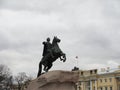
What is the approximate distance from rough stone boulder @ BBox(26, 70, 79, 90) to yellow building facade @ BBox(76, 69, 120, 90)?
2597 inches

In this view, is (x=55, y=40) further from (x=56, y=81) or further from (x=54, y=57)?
(x=56, y=81)

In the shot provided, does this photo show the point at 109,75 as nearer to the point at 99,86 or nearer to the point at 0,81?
the point at 99,86

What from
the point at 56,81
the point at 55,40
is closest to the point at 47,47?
the point at 55,40

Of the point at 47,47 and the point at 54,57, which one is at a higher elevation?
the point at 47,47

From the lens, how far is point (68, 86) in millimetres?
15633

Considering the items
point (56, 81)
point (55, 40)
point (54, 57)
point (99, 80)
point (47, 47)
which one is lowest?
point (56, 81)

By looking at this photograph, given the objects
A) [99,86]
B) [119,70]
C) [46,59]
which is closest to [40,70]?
[46,59]

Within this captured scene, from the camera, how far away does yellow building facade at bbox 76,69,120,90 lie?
265 feet

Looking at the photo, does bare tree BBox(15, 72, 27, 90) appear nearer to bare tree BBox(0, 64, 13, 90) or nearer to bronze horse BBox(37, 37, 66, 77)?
bare tree BBox(0, 64, 13, 90)

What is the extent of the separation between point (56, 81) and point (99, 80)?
74.9 metres

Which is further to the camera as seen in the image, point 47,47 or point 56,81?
point 47,47

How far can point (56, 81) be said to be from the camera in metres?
15.1

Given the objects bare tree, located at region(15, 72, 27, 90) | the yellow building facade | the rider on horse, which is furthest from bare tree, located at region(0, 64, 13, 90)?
the rider on horse

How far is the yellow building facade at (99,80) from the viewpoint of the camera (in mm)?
80713
